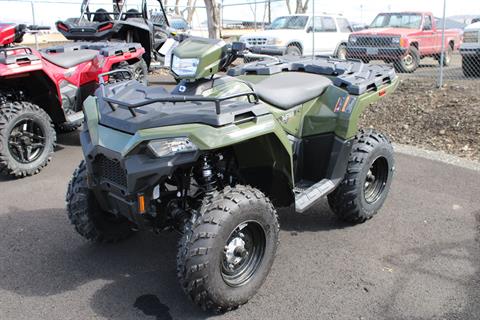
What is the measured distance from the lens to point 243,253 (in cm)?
317

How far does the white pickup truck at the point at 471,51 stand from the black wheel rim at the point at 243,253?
1045cm

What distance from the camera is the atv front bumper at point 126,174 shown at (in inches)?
109

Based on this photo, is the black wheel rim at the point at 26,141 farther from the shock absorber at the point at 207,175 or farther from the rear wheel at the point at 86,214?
the shock absorber at the point at 207,175

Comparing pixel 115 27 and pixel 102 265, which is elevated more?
pixel 115 27

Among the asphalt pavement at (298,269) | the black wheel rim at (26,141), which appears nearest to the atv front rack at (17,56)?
the black wheel rim at (26,141)

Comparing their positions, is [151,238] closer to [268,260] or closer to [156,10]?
[268,260]

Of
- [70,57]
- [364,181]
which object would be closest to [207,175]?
[364,181]

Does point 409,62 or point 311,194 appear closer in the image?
point 311,194

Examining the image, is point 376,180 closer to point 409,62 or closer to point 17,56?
point 17,56

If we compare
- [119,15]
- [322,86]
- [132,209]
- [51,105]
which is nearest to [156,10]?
[119,15]

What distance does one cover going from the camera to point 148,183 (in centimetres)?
Answer: 283

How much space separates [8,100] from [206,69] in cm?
392

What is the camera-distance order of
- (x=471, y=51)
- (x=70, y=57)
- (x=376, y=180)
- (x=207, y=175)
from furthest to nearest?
1. (x=471, y=51)
2. (x=70, y=57)
3. (x=376, y=180)
4. (x=207, y=175)

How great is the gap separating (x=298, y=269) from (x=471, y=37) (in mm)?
10403
